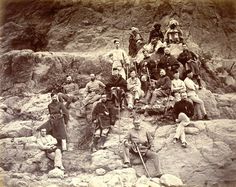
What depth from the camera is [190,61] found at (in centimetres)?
861

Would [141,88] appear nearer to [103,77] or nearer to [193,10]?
[103,77]

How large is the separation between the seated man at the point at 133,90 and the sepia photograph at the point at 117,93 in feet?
0.07

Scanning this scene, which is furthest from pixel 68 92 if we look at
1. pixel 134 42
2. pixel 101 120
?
pixel 134 42

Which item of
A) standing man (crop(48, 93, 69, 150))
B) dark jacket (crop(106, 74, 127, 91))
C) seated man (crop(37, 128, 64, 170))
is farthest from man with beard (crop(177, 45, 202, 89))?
seated man (crop(37, 128, 64, 170))

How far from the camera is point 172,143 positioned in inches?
314

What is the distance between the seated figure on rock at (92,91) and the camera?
8375 millimetres

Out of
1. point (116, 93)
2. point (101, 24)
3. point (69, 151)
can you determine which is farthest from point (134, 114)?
point (101, 24)

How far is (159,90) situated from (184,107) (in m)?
0.57

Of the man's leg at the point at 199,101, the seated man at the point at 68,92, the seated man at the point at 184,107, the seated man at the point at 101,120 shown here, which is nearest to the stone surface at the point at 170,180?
the seated man at the point at 184,107

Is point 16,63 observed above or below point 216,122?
above

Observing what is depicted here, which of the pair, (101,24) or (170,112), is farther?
(101,24)

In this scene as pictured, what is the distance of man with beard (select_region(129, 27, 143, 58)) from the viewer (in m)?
8.70

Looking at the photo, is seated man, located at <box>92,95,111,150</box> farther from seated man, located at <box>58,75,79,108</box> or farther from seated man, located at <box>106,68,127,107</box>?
seated man, located at <box>58,75,79,108</box>

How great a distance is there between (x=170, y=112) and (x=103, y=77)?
1.45 meters
